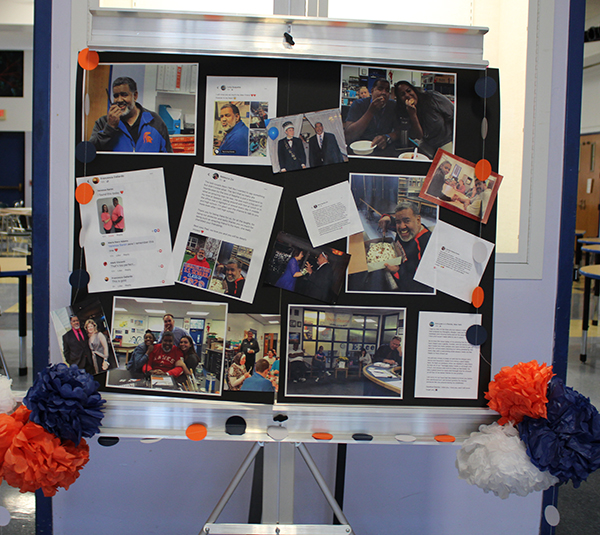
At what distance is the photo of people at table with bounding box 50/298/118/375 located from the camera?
1.08 m

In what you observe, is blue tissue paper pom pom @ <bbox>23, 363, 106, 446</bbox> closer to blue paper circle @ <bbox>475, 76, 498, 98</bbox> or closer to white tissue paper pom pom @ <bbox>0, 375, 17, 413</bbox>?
white tissue paper pom pom @ <bbox>0, 375, 17, 413</bbox>

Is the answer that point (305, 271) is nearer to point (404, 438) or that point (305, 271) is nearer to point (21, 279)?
point (404, 438)

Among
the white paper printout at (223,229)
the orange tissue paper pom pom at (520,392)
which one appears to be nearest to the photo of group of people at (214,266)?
the white paper printout at (223,229)

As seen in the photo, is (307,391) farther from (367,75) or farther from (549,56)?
(549,56)

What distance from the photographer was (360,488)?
171 centimetres

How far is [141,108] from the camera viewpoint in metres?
1.05

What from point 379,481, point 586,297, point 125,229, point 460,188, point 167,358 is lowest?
point 379,481

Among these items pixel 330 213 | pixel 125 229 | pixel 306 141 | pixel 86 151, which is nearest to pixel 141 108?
pixel 86 151

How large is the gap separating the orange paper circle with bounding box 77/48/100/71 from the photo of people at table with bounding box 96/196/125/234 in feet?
0.94

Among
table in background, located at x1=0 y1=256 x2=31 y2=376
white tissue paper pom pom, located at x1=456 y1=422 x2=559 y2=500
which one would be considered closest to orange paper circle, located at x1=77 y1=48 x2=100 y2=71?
white tissue paper pom pom, located at x1=456 y1=422 x2=559 y2=500

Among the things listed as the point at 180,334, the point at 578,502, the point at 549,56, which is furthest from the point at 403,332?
the point at 578,502

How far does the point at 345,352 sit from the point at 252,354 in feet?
0.68

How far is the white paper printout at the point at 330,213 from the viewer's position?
1.07 meters

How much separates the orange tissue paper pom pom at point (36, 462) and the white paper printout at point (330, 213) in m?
0.66
